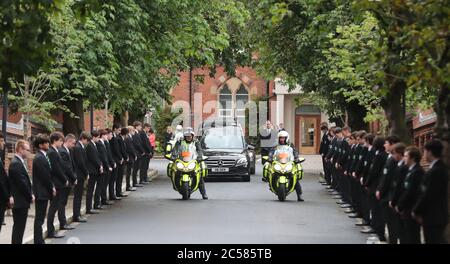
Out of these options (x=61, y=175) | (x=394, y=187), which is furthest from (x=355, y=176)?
(x=394, y=187)

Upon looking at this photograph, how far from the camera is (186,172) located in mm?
26875

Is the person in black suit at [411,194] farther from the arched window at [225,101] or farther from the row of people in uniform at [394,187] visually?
the arched window at [225,101]

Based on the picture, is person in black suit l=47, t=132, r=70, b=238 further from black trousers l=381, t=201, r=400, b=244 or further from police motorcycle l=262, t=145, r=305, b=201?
police motorcycle l=262, t=145, r=305, b=201

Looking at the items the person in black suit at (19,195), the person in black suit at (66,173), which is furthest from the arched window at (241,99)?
the person in black suit at (19,195)

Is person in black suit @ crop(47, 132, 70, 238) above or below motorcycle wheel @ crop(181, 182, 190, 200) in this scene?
above

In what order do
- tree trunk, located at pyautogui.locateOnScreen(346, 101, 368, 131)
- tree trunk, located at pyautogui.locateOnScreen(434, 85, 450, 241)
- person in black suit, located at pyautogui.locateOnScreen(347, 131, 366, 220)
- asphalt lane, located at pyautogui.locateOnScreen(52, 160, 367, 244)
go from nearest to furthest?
tree trunk, located at pyautogui.locateOnScreen(434, 85, 450, 241), asphalt lane, located at pyautogui.locateOnScreen(52, 160, 367, 244), person in black suit, located at pyautogui.locateOnScreen(347, 131, 366, 220), tree trunk, located at pyautogui.locateOnScreen(346, 101, 368, 131)

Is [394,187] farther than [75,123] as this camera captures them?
No

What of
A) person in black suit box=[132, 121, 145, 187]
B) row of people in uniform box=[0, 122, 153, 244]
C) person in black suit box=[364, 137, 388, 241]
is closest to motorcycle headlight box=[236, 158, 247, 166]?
person in black suit box=[132, 121, 145, 187]

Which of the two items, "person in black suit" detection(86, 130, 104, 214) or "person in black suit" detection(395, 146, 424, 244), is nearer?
"person in black suit" detection(395, 146, 424, 244)

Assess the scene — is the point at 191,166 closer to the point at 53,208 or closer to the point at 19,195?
the point at 53,208

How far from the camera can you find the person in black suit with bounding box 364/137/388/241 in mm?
17828

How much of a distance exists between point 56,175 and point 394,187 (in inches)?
254

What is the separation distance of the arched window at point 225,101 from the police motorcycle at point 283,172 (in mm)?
39777

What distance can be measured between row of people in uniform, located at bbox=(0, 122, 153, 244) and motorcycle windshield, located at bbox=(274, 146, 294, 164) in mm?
3928
